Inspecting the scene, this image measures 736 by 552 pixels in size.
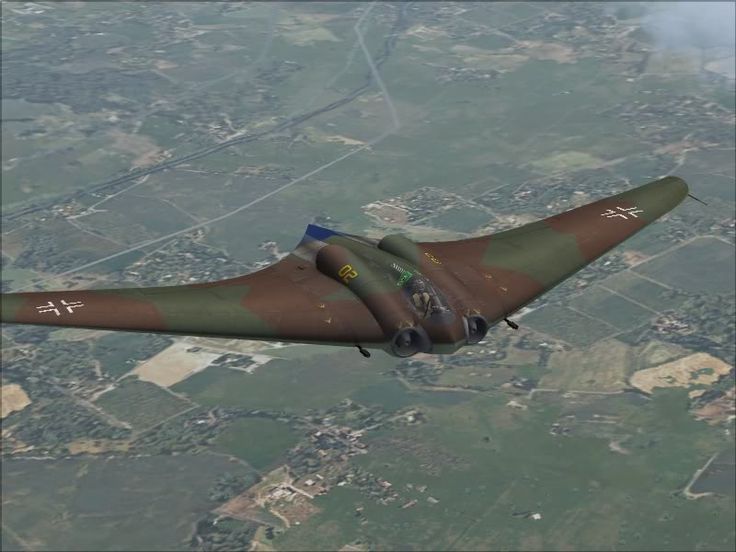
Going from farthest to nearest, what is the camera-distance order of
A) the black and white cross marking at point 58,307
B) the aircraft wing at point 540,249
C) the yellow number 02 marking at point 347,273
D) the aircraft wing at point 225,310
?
the aircraft wing at point 540,249 < the yellow number 02 marking at point 347,273 < the aircraft wing at point 225,310 < the black and white cross marking at point 58,307

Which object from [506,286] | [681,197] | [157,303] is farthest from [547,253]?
[157,303]

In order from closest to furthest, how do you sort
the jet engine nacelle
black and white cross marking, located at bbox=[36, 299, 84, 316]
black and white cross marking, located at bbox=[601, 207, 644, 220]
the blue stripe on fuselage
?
black and white cross marking, located at bbox=[36, 299, 84, 316] → the jet engine nacelle → the blue stripe on fuselage → black and white cross marking, located at bbox=[601, 207, 644, 220]

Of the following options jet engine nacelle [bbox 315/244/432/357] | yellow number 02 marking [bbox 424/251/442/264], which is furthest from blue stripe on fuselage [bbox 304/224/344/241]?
yellow number 02 marking [bbox 424/251/442/264]

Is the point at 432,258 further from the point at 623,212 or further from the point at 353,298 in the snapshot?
the point at 623,212

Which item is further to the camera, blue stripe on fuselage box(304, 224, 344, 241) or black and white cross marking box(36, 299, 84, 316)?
blue stripe on fuselage box(304, 224, 344, 241)

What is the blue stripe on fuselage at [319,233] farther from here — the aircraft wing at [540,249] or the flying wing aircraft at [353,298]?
the aircraft wing at [540,249]

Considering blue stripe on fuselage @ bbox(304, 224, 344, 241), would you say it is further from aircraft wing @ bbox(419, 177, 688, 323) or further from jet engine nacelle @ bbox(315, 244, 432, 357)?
aircraft wing @ bbox(419, 177, 688, 323)

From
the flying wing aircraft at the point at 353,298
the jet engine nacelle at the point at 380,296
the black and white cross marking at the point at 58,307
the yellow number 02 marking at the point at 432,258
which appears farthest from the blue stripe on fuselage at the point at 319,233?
the black and white cross marking at the point at 58,307
